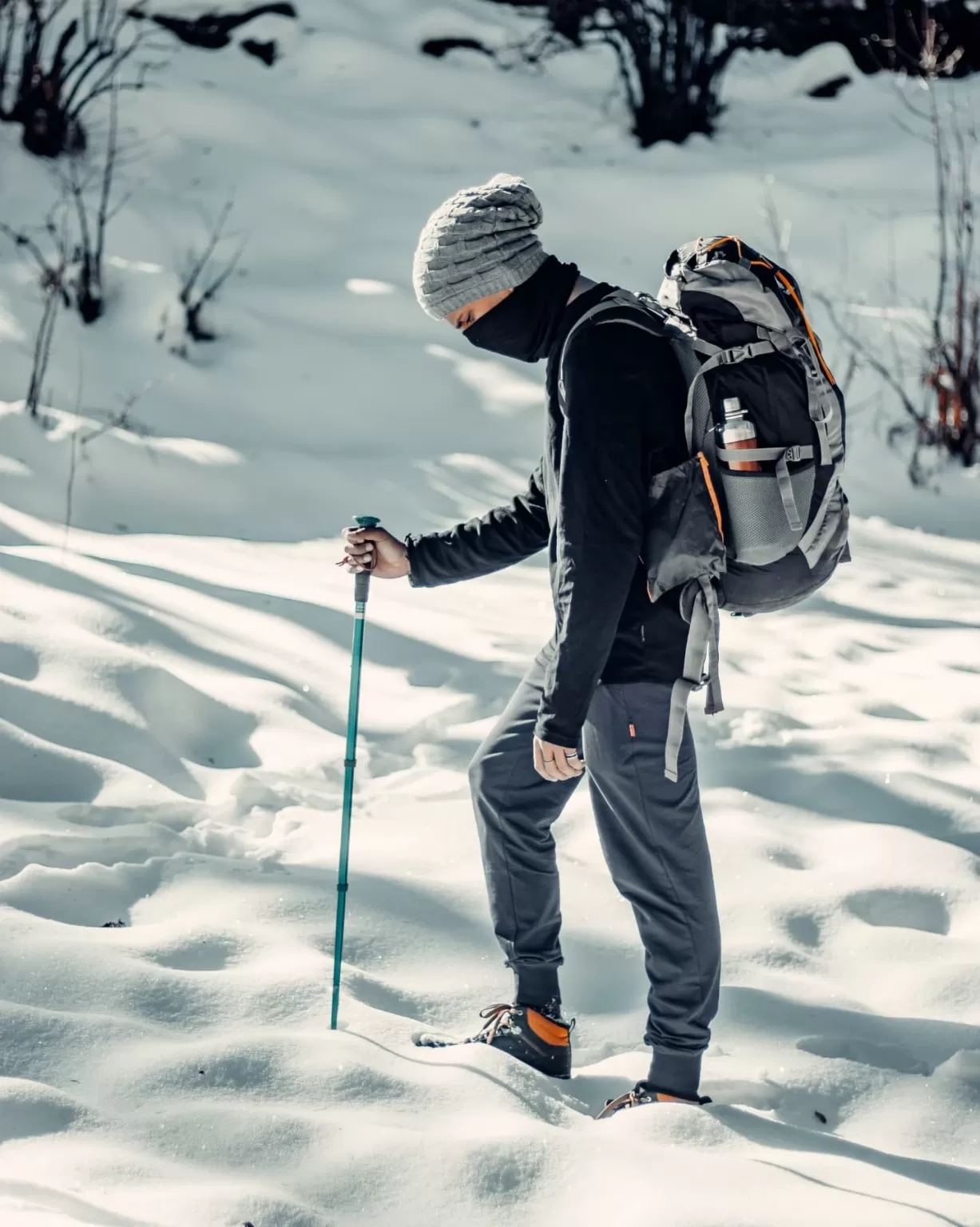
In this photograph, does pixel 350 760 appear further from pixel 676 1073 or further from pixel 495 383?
pixel 495 383

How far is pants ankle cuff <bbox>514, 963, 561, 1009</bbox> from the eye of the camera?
243 cm

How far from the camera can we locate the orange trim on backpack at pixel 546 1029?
7.88 feet

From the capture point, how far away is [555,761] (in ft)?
7.02

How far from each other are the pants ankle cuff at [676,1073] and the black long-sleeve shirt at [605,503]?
0.56m

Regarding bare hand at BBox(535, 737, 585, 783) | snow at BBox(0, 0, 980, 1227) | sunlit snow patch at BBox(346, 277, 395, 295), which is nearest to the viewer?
snow at BBox(0, 0, 980, 1227)

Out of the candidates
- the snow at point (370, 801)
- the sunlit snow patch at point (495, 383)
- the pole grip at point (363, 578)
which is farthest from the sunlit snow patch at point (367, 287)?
the pole grip at point (363, 578)

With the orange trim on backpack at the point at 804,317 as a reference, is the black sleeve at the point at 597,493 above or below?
below

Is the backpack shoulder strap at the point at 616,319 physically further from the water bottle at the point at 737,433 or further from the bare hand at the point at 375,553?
the bare hand at the point at 375,553

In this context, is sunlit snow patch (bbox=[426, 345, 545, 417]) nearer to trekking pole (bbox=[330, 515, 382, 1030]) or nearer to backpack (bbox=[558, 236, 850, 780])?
trekking pole (bbox=[330, 515, 382, 1030])

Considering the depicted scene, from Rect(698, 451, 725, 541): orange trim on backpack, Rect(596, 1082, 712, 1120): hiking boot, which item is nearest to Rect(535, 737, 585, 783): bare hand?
Rect(698, 451, 725, 541): orange trim on backpack

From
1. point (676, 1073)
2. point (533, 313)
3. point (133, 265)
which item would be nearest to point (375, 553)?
point (533, 313)

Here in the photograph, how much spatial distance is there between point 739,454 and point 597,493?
21 cm

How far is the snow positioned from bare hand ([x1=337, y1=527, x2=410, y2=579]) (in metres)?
0.72

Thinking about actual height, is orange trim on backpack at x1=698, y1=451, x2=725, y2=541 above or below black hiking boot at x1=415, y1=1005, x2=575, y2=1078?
above
